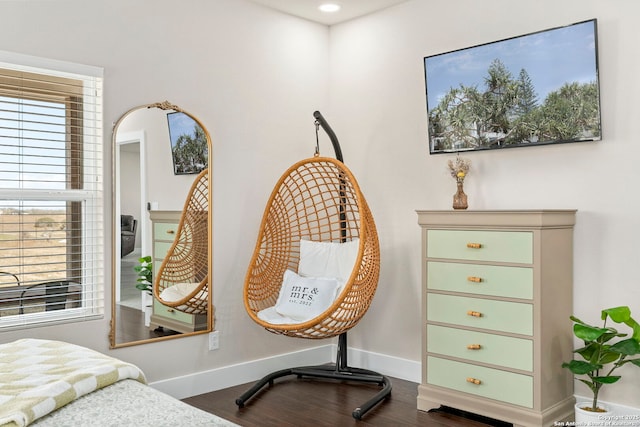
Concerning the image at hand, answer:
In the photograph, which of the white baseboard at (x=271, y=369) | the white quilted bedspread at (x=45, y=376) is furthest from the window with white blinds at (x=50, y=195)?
the white baseboard at (x=271, y=369)

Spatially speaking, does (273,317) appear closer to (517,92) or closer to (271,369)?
(271,369)

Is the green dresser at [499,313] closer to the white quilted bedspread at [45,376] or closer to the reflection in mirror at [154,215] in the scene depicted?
the reflection in mirror at [154,215]

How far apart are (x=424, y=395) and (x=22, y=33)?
2.89 meters

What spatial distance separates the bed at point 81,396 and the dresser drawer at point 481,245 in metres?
1.82

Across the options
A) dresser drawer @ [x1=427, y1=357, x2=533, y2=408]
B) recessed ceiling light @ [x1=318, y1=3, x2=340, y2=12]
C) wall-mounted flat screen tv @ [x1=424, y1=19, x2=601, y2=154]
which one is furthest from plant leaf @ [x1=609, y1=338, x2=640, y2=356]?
recessed ceiling light @ [x1=318, y1=3, x2=340, y2=12]

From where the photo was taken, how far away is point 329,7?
4.26 meters

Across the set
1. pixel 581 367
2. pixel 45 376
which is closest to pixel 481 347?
pixel 581 367

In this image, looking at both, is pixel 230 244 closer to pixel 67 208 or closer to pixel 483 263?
pixel 67 208

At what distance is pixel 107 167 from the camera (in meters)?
3.39

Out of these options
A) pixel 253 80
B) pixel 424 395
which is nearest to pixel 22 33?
pixel 253 80

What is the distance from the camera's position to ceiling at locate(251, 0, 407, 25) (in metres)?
4.16

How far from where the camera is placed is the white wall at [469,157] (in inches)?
124

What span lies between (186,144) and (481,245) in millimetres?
1852

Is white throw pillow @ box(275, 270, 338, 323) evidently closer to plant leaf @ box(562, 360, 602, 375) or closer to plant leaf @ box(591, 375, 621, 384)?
plant leaf @ box(562, 360, 602, 375)
